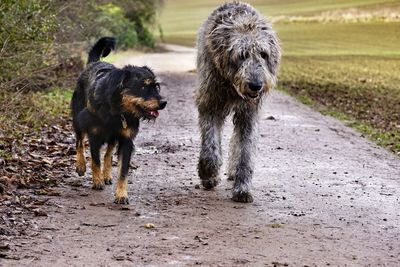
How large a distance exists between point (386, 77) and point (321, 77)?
2.17m

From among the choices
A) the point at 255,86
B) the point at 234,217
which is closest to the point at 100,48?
the point at 255,86

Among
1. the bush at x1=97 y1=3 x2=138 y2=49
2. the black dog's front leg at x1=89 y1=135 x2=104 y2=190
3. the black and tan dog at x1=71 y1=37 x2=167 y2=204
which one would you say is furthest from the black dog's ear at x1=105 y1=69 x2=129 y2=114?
the bush at x1=97 y1=3 x2=138 y2=49

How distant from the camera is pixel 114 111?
8164 mm

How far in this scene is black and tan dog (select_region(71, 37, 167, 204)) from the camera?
25.9 ft

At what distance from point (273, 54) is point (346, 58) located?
28.8 m

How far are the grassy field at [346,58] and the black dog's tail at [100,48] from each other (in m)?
1.31

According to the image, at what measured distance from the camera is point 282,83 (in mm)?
25234

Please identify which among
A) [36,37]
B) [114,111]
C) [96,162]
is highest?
[36,37]

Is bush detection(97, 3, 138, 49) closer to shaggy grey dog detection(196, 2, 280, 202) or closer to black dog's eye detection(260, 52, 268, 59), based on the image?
shaggy grey dog detection(196, 2, 280, 202)

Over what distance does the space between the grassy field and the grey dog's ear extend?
1.35 metres

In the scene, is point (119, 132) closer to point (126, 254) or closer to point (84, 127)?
point (84, 127)

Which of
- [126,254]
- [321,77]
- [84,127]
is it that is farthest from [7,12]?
[321,77]

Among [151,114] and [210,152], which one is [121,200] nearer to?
[151,114]

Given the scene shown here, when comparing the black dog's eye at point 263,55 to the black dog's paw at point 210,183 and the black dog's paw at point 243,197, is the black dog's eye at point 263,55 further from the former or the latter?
the black dog's paw at point 210,183
